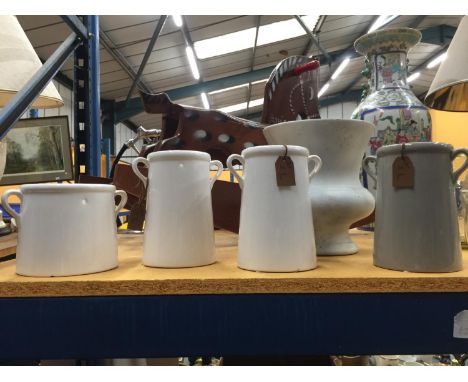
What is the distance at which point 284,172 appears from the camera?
58cm

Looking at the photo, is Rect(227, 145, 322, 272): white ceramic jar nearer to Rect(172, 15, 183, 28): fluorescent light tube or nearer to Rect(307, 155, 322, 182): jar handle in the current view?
Rect(307, 155, 322, 182): jar handle

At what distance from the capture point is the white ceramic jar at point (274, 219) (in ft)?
1.86

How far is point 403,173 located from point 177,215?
1.08 feet

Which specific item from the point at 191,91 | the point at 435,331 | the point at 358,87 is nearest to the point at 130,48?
the point at 191,91

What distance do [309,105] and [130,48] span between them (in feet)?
11.5

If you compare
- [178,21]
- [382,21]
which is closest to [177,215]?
[178,21]

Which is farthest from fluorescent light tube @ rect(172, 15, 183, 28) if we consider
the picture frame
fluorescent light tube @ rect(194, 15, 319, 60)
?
the picture frame

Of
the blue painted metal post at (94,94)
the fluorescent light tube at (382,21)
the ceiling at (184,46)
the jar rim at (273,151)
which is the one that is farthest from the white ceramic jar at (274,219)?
the fluorescent light tube at (382,21)

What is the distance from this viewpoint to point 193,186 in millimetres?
618

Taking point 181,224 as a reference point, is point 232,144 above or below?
above

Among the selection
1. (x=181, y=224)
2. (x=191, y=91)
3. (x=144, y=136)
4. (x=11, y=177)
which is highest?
(x=191, y=91)

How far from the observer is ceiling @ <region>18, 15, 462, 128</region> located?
11.3 ft

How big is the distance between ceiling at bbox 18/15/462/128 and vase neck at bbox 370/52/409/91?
2800mm

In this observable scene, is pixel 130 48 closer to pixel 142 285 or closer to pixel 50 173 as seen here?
pixel 50 173
